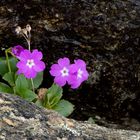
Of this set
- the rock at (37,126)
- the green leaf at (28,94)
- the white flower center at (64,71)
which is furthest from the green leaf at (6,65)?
the rock at (37,126)

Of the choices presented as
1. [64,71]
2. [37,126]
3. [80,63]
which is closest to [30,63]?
[64,71]

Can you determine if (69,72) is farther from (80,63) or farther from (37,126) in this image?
(37,126)

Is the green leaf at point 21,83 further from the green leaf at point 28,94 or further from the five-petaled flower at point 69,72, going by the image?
the five-petaled flower at point 69,72

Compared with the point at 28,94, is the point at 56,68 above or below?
above

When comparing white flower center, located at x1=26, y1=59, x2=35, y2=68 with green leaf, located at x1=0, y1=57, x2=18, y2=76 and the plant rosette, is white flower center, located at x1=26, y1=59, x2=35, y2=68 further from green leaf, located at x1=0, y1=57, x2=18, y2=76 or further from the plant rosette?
green leaf, located at x1=0, y1=57, x2=18, y2=76

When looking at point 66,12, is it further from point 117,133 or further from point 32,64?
point 117,133

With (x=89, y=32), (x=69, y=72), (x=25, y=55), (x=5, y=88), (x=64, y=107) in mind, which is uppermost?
(x=89, y=32)
